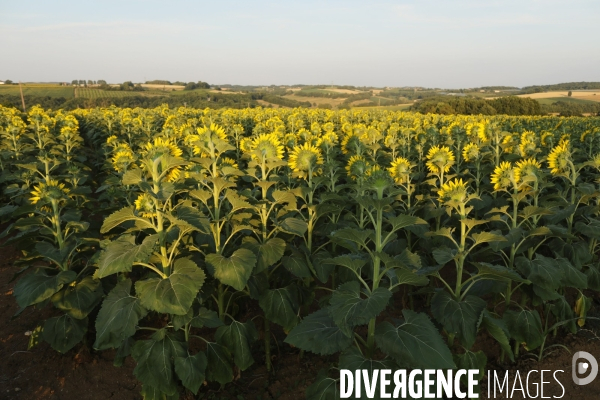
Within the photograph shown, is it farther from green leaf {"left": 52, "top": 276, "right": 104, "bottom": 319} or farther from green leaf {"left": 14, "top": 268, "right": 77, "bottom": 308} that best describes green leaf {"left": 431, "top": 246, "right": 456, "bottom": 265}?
green leaf {"left": 14, "top": 268, "right": 77, "bottom": 308}

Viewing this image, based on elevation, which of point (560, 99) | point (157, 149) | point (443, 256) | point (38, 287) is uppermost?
point (560, 99)

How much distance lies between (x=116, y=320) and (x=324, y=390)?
1.55 meters

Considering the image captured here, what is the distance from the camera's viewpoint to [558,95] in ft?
242

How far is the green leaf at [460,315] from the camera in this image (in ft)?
9.95

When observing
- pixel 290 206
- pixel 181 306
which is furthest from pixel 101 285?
pixel 290 206

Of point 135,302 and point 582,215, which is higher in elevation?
point 582,215

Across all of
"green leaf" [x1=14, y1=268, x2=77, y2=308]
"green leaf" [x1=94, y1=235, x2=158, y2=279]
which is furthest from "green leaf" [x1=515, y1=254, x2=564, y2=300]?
"green leaf" [x1=14, y1=268, x2=77, y2=308]

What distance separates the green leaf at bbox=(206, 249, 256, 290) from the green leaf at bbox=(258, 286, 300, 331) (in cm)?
63

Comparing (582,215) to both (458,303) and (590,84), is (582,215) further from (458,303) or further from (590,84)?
(590,84)

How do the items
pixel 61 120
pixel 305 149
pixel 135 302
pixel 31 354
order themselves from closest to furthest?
pixel 135 302
pixel 31 354
pixel 305 149
pixel 61 120

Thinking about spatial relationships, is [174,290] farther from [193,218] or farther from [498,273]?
[498,273]

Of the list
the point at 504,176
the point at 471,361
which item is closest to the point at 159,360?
the point at 471,361

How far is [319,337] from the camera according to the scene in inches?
106

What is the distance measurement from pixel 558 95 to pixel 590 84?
26930 millimetres
